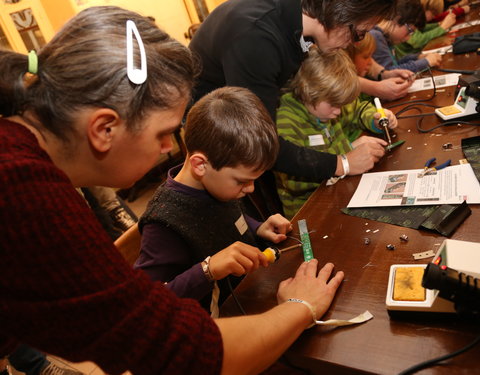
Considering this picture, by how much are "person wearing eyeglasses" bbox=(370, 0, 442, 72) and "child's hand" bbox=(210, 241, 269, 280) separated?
1.95 meters

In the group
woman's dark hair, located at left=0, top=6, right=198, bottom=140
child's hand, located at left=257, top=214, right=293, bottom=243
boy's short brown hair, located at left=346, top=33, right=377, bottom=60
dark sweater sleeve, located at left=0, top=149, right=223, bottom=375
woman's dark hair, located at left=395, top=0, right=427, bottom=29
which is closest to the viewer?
dark sweater sleeve, located at left=0, top=149, right=223, bottom=375

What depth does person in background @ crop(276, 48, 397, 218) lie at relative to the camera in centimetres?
157

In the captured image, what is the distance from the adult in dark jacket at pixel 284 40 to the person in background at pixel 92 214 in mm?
595

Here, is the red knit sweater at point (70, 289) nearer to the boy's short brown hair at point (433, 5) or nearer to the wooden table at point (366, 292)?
the wooden table at point (366, 292)

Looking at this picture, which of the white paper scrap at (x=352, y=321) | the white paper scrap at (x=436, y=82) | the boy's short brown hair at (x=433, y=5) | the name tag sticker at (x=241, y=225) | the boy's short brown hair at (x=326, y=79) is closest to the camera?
the white paper scrap at (x=352, y=321)

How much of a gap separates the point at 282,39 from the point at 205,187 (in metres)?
0.60

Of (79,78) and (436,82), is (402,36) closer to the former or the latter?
(436,82)

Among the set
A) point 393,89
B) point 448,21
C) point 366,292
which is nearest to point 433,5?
point 448,21

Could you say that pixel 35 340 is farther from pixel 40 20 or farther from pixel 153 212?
pixel 40 20

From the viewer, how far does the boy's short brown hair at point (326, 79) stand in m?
1.56

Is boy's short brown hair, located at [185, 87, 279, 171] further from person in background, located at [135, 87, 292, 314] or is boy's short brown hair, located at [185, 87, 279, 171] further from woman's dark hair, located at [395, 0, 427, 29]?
woman's dark hair, located at [395, 0, 427, 29]

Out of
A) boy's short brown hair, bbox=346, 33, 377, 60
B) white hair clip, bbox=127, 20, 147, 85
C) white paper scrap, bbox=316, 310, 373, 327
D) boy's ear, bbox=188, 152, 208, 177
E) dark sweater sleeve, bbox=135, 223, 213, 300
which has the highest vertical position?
white hair clip, bbox=127, 20, 147, 85

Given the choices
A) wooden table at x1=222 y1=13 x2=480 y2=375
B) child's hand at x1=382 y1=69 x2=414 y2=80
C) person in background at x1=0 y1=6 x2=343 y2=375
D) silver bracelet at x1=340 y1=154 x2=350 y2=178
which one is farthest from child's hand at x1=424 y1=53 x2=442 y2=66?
person in background at x1=0 y1=6 x2=343 y2=375

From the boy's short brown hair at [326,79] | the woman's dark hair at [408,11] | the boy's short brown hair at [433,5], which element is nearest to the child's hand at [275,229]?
the boy's short brown hair at [326,79]
